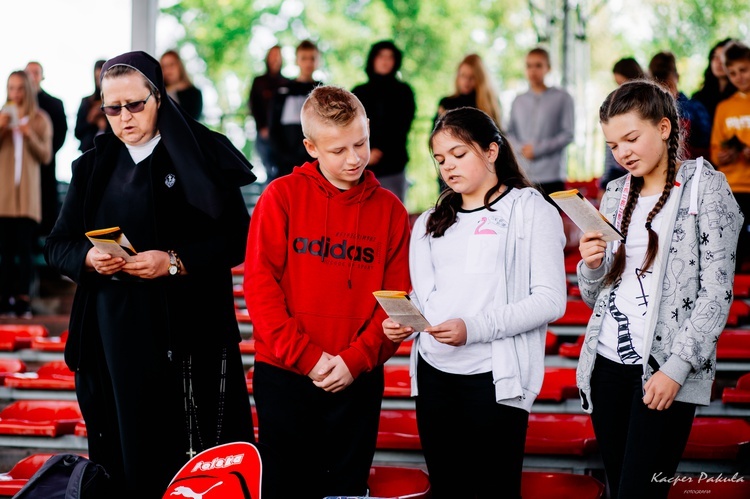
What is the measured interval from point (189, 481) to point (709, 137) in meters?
3.82

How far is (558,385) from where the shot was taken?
420 centimetres

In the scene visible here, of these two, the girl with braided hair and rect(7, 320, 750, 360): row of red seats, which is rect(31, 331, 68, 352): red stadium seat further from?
the girl with braided hair

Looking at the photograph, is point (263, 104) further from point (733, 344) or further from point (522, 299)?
point (522, 299)

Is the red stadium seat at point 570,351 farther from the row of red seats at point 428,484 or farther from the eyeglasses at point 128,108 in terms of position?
the eyeglasses at point 128,108

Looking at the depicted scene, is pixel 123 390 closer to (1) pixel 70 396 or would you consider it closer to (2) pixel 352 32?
(1) pixel 70 396

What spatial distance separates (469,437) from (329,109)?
105 centimetres

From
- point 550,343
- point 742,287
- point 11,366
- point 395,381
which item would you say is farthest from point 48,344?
point 742,287

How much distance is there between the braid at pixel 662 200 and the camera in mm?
2434

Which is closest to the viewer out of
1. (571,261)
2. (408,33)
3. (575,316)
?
(575,316)

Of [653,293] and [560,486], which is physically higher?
[653,293]

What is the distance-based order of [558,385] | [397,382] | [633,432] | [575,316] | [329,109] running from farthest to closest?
1. [575,316]
2. [397,382]
3. [558,385]
4. [329,109]
5. [633,432]

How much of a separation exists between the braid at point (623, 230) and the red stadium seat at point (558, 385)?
1459 mm

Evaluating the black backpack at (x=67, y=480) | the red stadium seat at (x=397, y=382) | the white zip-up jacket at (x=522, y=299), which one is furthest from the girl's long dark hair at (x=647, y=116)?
the red stadium seat at (x=397, y=382)

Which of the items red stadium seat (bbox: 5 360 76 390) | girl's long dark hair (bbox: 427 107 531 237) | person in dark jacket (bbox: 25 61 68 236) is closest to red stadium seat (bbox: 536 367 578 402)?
girl's long dark hair (bbox: 427 107 531 237)
